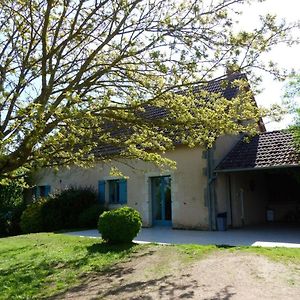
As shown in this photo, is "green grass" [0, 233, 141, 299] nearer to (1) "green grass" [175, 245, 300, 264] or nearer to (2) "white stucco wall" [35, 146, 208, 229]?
(1) "green grass" [175, 245, 300, 264]

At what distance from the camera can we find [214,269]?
853cm

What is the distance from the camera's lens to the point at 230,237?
13438 millimetres

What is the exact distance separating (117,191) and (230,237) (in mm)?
7136

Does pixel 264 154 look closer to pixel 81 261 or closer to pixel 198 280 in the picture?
pixel 81 261

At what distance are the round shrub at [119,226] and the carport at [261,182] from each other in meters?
4.88

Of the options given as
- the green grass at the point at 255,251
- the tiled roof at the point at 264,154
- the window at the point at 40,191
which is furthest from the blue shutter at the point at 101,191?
the green grass at the point at 255,251

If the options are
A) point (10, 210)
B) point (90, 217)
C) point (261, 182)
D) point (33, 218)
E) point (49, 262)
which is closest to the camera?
point (49, 262)

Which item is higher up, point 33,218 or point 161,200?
point 161,200

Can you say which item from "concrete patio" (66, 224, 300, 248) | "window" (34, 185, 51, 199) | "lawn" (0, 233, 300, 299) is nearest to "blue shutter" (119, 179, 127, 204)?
"concrete patio" (66, 224, 300, 248)

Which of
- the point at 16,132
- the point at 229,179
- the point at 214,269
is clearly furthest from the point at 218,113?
the point at 229,179

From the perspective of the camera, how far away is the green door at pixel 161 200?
1744 centimetres

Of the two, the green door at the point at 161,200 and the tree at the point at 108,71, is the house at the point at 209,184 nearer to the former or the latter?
the green door at the point at 161,200

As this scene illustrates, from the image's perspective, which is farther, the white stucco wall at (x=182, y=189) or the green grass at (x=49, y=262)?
the white stucco wall at (x=182, y=189)

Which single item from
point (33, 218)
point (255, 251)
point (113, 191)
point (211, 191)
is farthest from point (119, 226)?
point (33, 218)
